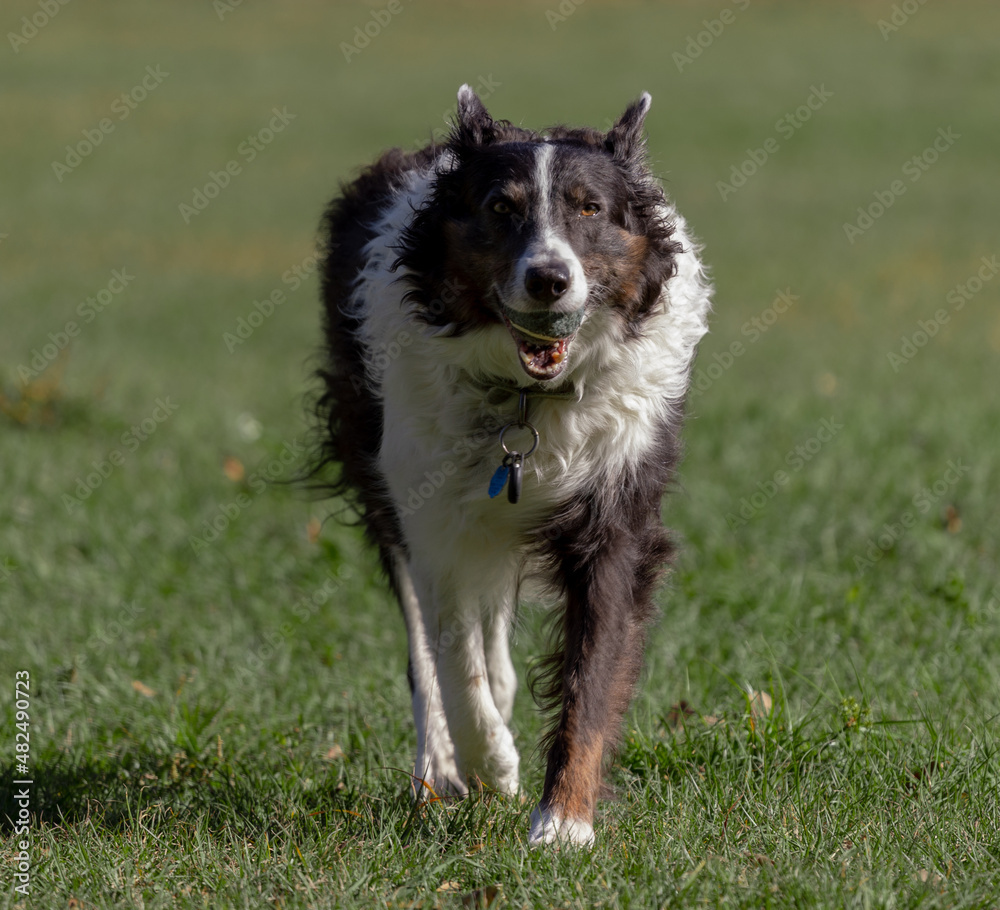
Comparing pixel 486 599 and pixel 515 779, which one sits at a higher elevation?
pixel 486 599

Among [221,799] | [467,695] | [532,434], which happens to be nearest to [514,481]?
[532,434]

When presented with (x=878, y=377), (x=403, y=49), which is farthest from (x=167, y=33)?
(x=878, y=377)

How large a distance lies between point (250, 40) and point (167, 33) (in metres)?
3.09

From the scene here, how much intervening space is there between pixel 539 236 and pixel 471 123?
535 mm

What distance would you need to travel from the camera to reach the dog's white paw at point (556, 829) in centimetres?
322

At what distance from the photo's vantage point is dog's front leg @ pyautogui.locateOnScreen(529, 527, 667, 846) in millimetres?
3318

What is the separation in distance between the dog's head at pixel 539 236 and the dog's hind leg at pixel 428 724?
114 centimetres

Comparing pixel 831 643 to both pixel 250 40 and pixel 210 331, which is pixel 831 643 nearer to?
pixel 210 331

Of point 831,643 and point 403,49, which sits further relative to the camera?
point 403,49

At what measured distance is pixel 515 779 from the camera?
12.8ft

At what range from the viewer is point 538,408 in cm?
361

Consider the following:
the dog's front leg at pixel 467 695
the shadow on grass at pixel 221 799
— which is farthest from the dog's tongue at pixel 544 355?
the shadow on grass at pixel 221 799

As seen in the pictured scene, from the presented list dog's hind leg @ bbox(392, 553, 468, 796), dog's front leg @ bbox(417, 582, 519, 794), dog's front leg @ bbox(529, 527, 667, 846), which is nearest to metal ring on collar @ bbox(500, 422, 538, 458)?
dog's front leg @ bbox(529, 527, 667, 846)

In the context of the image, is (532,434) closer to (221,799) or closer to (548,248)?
(548,248)
